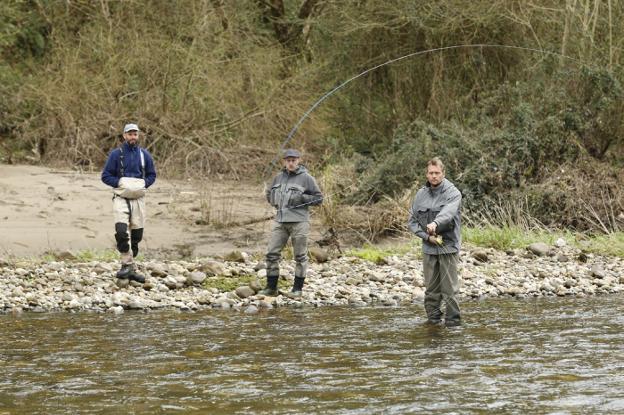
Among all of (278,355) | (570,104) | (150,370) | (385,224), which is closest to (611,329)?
(278,355)

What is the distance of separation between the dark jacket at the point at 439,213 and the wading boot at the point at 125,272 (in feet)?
11.3

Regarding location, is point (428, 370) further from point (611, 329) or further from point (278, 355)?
point (611, 329)

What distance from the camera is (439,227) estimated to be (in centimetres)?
828

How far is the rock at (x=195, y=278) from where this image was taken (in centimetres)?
1118

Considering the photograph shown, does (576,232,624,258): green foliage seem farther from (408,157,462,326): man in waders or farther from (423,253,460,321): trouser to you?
(408,157,462,326): man in waders

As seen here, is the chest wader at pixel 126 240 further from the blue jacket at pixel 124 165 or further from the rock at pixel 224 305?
the rock at pixel 224 305

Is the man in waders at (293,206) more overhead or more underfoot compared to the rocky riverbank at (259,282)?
more overhead

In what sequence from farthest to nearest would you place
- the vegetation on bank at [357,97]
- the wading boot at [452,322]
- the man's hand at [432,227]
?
the vegetation on bank at [357,97], the wading boot at [452,322], the man's hand at [432,227]

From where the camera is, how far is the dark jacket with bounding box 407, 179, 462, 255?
837 cm

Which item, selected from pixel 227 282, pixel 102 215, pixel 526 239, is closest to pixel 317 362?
pixel 227 282

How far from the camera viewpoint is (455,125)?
1593 centimetres

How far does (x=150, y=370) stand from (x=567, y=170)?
8987mm

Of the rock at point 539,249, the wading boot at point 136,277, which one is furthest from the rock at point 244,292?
the rock at point 539,249

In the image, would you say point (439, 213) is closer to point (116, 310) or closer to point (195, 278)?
point (116, 310)
